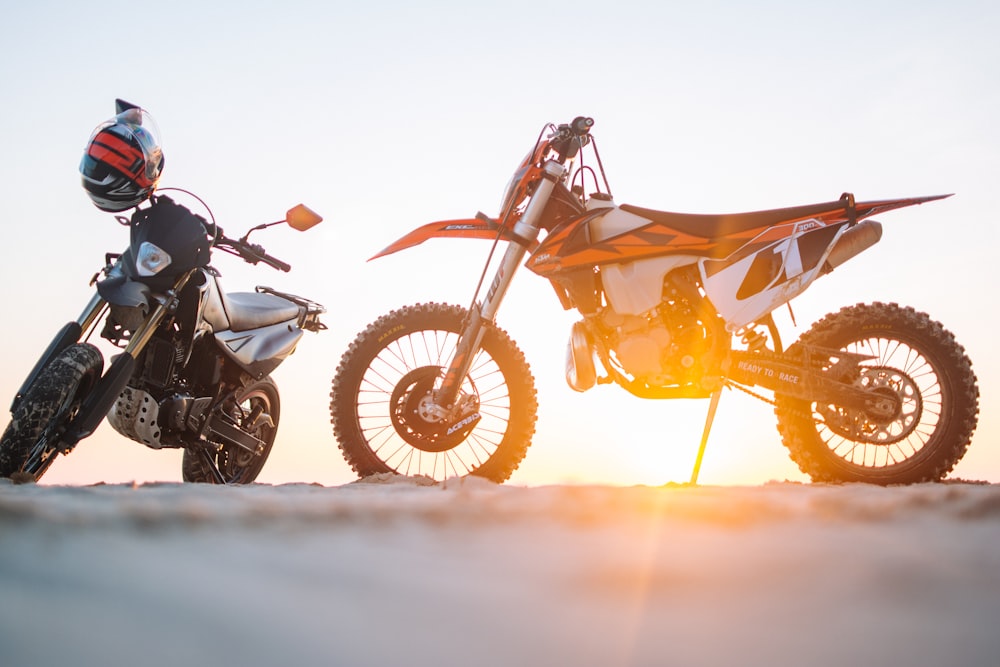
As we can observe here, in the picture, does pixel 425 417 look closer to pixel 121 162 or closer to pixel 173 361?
pixel 173 361

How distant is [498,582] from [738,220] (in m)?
3.18

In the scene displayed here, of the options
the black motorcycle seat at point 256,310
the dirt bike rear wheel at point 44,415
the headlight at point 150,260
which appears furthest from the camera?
the black motorcycle seat at point 256,310

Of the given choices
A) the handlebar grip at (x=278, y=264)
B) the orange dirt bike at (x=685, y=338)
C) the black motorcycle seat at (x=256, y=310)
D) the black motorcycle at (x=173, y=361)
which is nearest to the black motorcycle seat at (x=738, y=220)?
the orange dirt bike at (x=685, y=338)

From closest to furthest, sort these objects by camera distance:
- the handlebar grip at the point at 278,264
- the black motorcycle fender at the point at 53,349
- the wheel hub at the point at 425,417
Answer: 1. the black motorcycle fender at the point at 53,349
2. the wheel hub at the point at 425,417
3. the handlebar grip at the point at 278,264

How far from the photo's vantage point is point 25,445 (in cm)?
312

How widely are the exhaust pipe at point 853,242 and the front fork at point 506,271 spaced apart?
1.38m

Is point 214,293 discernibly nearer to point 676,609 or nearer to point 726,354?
point 726,354

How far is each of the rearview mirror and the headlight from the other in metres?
0.61

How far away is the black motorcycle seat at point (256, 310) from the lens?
455 cm

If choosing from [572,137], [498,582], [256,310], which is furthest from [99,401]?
[498,582]

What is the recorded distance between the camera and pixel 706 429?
3676 millimetres

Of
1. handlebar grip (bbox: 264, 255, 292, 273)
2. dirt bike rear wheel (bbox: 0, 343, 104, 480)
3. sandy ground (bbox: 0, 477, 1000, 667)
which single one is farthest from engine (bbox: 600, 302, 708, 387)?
sandy ground (bbox: 0, 477, 1000, 667)

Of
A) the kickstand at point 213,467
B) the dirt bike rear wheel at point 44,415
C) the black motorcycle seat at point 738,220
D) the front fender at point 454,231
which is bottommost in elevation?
the dirt bike rear wheel at point 44,415

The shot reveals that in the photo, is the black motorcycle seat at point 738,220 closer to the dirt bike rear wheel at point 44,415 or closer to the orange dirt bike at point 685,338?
the orange dirt bike at point 685,338
